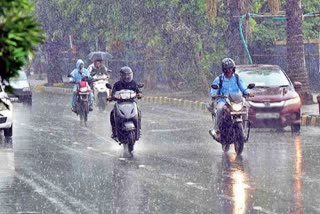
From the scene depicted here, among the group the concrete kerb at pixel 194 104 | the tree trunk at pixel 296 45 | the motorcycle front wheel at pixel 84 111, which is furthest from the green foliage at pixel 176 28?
the motorcycle front wheel at pixel 84 111

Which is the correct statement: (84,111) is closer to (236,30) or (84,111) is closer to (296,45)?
(296,45)

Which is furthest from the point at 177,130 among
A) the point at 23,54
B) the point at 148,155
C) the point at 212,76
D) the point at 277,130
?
the point at 23,54

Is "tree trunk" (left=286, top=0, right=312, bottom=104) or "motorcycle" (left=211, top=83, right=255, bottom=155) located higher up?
"tree trunk" (left=286, top=0, right=312, bottom=104)

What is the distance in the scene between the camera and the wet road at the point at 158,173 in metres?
10.5

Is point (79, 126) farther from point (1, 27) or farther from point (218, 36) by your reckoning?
point (1, 27)

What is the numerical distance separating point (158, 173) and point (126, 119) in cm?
309

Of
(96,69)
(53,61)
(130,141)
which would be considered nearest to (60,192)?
(130,141)

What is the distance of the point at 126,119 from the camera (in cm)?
1650

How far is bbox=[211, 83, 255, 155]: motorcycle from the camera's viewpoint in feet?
52.6

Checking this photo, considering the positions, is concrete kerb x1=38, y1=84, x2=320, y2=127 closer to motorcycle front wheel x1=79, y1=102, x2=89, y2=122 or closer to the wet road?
the wet road

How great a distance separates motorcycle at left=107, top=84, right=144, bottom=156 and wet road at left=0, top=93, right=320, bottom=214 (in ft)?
0.97

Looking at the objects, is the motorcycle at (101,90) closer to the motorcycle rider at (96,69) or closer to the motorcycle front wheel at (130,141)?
the motorcycle rider at (96,69)

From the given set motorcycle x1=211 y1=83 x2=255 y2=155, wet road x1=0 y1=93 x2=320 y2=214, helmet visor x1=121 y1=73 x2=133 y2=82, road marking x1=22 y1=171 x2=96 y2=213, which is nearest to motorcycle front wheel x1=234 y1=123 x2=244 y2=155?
motorcycle x1=211 y1=83 x2=255 y2=155

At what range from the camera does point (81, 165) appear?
48.3ft
